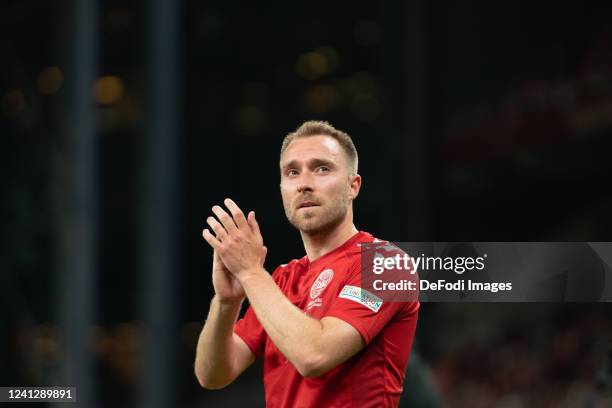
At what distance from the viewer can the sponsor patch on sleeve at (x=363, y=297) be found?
323cm

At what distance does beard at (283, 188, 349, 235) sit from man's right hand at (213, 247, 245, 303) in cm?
29

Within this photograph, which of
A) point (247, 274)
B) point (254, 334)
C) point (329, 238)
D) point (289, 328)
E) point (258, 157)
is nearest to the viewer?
point (289, 328)

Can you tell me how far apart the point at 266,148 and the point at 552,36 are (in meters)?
2.23

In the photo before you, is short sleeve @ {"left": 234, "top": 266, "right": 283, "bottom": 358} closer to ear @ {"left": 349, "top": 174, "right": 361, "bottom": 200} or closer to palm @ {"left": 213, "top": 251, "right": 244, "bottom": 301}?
palm @ {"left": 213, "top": 251, "right": 244, "bottom": 301}

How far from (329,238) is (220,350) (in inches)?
21.7

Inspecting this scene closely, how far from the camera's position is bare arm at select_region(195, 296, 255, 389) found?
3.50 meters

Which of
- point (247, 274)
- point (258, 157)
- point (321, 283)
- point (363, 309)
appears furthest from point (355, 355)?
point (258, 157)

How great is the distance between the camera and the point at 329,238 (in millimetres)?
3527

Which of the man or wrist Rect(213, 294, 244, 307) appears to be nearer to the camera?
the man

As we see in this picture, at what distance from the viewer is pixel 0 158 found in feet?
23.9

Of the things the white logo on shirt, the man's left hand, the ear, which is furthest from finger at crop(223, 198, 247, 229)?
the ear

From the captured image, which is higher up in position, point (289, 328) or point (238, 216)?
point (238, 216)

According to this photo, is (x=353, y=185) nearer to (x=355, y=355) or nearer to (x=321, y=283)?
(x=321, y=283)

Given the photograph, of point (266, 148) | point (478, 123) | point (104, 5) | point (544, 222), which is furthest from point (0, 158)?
point (544, 222)
